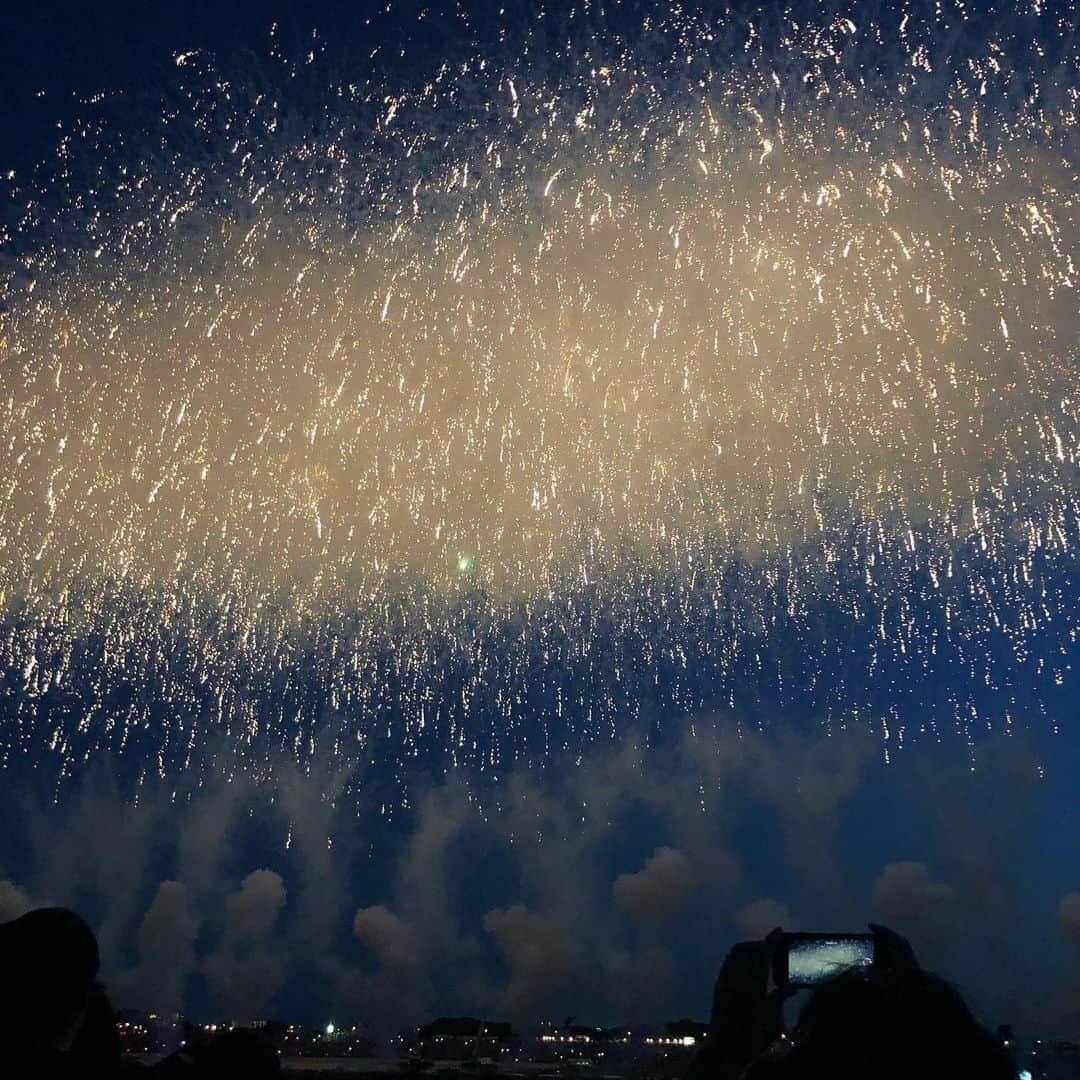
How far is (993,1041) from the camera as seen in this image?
1.54 metres

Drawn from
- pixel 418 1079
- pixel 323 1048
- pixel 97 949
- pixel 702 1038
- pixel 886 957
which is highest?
pixel 97 949

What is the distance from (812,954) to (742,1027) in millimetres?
656

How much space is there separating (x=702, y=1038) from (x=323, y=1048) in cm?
6412

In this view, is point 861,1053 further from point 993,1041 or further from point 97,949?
point 97,949

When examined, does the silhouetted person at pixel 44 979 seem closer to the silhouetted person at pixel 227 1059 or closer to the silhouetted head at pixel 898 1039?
the silhouetted person at pixel 227 1059

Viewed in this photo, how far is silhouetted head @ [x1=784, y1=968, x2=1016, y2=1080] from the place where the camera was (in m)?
1.52

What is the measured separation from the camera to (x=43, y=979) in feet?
9.34

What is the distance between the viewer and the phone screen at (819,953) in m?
4.11

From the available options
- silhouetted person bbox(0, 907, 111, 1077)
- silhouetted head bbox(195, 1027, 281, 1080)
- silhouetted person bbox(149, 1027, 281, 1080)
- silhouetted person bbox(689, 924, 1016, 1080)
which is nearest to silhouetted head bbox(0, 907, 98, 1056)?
silhouetted person bbox(0, 907, 111, 1077)

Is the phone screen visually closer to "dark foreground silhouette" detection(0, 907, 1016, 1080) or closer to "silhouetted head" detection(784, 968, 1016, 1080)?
"dark foreground silhouette" detection(0, 907, 1016, 1080)

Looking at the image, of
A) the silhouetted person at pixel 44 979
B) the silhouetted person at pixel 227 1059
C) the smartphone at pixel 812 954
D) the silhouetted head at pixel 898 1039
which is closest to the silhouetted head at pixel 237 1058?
the silhouetted person at pixel 227 1059

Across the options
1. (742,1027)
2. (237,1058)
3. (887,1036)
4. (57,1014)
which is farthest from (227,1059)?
(887,1036)

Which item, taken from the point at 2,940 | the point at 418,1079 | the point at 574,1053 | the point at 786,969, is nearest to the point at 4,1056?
the point at 2,940

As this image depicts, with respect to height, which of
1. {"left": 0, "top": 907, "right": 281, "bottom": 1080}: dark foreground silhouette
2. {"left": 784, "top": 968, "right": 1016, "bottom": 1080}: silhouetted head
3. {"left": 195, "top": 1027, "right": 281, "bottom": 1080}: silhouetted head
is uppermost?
{"left": 784, "top": 968, "right": 1016, "bottom": 1080}: silhouetted head
